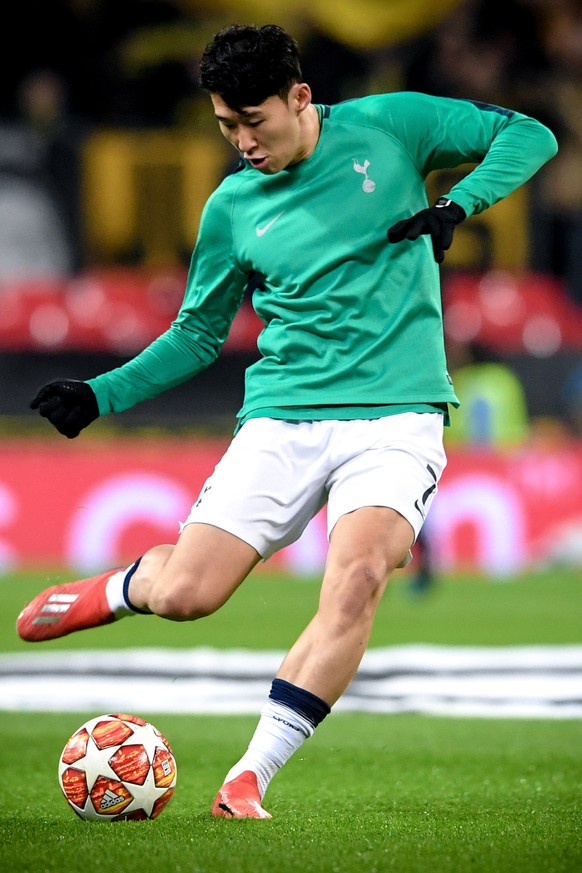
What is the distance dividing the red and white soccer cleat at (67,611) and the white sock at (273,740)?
737 mm

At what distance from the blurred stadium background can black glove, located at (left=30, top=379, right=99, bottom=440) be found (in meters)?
5.70

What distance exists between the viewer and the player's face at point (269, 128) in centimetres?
405

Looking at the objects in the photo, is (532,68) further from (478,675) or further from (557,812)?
(557,812)

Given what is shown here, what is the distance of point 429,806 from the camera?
14.1ft

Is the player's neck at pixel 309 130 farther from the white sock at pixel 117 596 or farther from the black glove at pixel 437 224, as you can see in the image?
the white sock at pixel 117 596

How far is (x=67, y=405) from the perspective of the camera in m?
4.46

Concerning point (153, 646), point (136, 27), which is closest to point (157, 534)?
point (153, 646)

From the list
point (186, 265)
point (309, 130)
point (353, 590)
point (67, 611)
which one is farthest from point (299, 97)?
point (186, 265)

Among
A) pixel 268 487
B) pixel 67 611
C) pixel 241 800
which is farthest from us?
pixel 67 611

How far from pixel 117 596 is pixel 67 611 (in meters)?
0.24

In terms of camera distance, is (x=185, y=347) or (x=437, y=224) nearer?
(x=437, y=224)

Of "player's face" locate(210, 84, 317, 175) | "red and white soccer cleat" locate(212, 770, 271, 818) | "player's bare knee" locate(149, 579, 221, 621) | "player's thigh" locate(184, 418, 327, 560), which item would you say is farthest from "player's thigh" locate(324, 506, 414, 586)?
"player's face" locate(210, 84, 317, 175)

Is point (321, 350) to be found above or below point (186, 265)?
above

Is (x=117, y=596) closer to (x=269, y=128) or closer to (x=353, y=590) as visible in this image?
(x=353, y=590)
